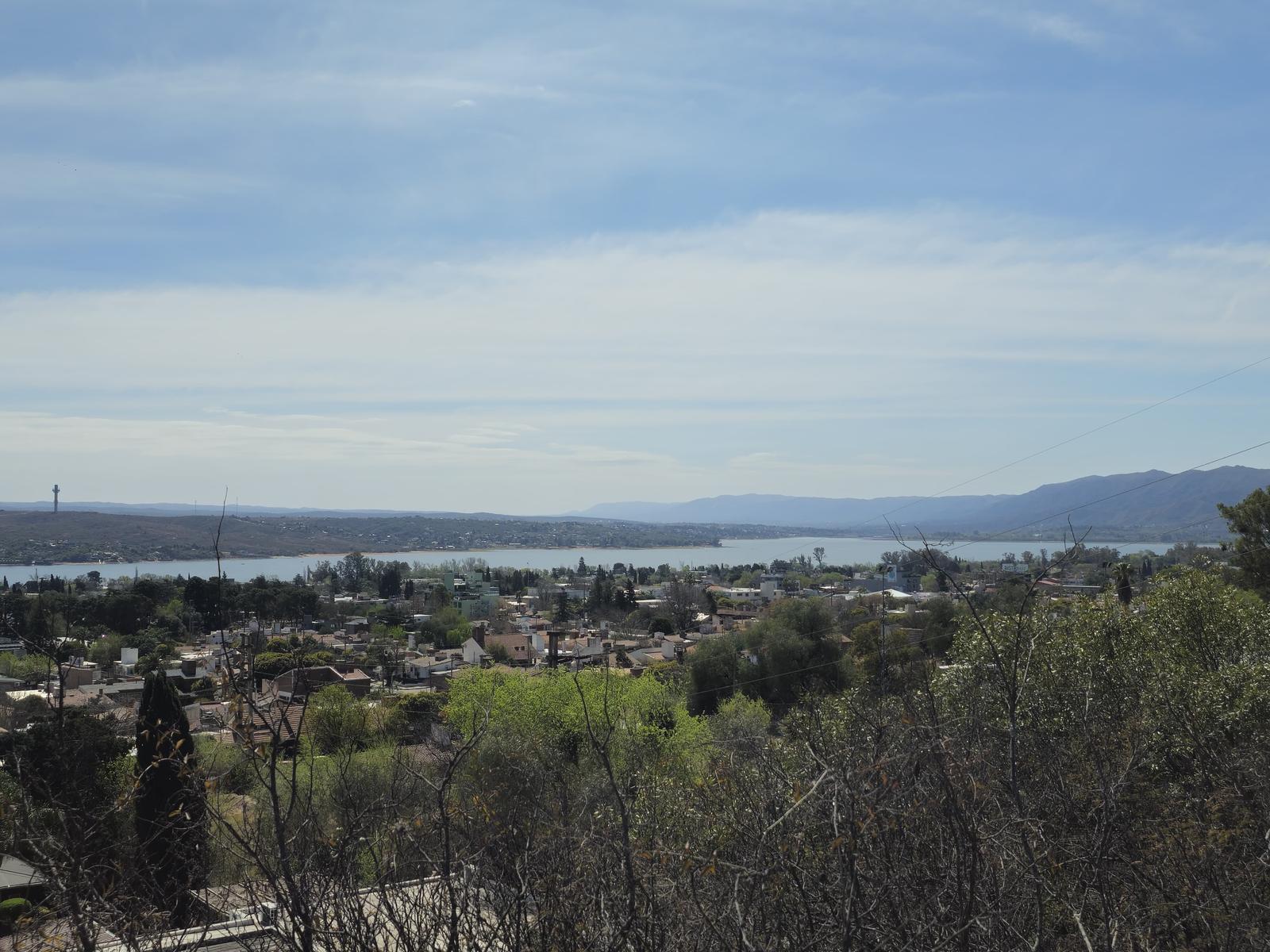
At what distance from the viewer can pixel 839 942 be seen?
2803 mm

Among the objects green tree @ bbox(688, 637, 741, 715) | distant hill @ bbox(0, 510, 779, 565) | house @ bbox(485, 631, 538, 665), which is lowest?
house @ bbox(485, 631, 538, 665)

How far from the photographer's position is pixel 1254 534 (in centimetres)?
1585

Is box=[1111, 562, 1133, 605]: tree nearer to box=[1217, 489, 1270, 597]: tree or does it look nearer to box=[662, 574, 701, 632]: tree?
box=[1217, 489, 1270, 597]: tree

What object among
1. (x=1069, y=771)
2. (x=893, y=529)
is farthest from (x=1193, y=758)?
(x=893, y=529)

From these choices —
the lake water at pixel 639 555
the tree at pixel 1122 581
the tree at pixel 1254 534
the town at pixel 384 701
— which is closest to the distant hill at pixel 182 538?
the lake water at pixel 639 555

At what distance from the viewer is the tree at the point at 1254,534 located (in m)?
15.6

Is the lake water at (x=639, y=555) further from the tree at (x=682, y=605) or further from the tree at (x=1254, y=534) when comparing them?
the tree at (x=1254, y=534)

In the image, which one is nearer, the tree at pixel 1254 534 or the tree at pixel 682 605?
the tree at pixel 1254 534

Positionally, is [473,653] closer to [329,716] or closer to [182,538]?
[329,716]

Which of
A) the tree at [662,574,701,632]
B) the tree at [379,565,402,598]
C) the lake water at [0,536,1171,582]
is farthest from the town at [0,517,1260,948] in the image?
the lake water at [0,536,1171,582]

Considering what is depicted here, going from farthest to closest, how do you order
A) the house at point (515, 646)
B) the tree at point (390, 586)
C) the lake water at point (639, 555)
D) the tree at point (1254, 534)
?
the lake water at point (639, 555), the tree at point (390, 586), the house at point (515, 646), the tree at point (1254, 534)

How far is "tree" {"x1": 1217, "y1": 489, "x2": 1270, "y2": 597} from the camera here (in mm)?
15633

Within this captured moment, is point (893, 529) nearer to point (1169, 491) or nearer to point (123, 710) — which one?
point (123, 710)

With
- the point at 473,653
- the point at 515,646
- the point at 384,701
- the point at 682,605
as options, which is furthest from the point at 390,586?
the point at 384,701
